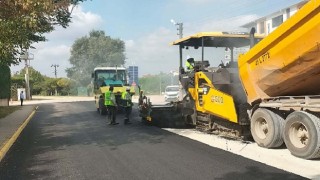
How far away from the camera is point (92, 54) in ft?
255

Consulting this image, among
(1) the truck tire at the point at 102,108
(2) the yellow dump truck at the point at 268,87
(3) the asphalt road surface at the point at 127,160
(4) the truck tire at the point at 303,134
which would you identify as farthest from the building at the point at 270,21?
(4) the truck tire at the point at 303,134

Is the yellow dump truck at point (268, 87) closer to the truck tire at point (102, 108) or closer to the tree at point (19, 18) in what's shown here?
the tree at point (19, 18)

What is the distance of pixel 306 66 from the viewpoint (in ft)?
24.9

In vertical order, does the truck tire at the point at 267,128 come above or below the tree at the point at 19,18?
below

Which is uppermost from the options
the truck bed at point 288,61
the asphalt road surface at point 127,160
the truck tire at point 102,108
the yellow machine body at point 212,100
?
the truck bed at point 288,61

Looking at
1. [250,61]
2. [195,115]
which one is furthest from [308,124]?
[195,115]

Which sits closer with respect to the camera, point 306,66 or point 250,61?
point 306,66

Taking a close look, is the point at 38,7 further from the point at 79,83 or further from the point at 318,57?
the point at 79,83

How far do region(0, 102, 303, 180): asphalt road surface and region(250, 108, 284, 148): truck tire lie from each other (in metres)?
1.03

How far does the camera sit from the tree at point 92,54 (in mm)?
76688

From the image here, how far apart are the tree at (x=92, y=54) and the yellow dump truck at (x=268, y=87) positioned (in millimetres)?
64161

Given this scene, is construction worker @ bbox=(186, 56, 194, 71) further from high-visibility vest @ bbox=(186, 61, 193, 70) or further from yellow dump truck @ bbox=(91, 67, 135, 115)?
yellow dump truck @ bbox=(91, 67, 135, 115)

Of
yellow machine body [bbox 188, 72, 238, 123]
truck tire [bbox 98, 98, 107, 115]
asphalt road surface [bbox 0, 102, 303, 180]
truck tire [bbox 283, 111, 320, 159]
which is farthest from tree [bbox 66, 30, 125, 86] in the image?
truck tire [bbox 283, 111, 320, 159]

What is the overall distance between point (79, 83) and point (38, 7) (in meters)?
69.8
